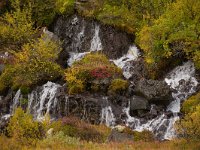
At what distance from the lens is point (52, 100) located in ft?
107

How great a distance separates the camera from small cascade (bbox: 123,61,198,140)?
1122 inches

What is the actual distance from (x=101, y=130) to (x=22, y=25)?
18.0 meters

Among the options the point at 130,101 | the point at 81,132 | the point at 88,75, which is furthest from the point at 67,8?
the point at 81,132

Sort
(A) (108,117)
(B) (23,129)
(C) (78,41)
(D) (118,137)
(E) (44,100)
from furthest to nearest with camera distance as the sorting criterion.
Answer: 1. (C) (78,41)
2. (E) (44,100)
3. (A) (108,117)
4. (D) (118,137)
5. (B) (23,129)

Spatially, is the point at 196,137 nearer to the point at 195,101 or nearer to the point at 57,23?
the point at 195,101

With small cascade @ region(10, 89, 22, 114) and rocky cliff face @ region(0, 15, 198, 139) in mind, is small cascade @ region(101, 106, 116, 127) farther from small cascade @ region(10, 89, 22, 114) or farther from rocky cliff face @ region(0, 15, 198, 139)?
small cascade @ region(10, 89, 22, 114)

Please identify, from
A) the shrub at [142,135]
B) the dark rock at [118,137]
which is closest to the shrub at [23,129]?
the dark rock at [118,137]

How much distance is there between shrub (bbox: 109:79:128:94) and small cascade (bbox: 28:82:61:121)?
455 centimetres

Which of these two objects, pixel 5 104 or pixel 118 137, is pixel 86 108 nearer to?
pixel 118 137

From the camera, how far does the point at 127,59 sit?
38031mm

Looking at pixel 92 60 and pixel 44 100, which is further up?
pixel 92 60

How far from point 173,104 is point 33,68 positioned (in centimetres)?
1272

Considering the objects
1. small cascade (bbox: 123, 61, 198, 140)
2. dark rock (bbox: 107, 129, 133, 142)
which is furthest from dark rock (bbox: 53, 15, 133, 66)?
dark rock (bbox: 107, 129, 133, 142)

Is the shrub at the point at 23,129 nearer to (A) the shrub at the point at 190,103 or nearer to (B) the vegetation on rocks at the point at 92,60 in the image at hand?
(B) the vegetation on rocks at the point at 92,60
